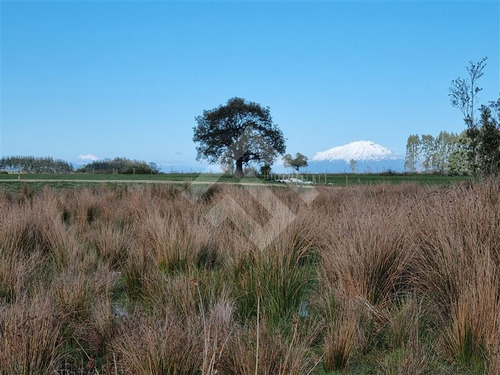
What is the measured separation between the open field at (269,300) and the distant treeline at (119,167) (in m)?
40.4

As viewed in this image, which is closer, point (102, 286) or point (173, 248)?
point (102, 286)

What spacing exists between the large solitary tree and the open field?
39.0 metres

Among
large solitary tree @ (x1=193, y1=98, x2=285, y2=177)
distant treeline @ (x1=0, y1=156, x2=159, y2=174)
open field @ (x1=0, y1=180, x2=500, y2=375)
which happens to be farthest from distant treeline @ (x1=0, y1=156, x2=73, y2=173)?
open field @ (x1=0, y1=180, x2=500, y2=375)

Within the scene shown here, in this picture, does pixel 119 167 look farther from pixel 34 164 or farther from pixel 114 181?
pixel 114 181

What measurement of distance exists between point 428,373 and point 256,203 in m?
6.09

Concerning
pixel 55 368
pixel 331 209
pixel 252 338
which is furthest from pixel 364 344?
pixel 331 209

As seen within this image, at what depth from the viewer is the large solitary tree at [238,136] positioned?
44656 millimetres

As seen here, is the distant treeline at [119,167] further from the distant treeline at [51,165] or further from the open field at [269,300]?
the open field at [269,300]

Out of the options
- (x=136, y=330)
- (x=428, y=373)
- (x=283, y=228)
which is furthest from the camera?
(x=283, y=228)

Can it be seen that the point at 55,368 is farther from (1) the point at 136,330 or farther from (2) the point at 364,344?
(2) the point at 364,344

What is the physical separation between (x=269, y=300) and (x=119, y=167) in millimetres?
51757

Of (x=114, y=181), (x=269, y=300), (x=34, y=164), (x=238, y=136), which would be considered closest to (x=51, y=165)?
(x=34, y=164)

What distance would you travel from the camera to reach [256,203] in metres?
8.38

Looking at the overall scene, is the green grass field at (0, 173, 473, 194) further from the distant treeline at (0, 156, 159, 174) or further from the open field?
the distant treeline at (0, 156, 159, 174)
